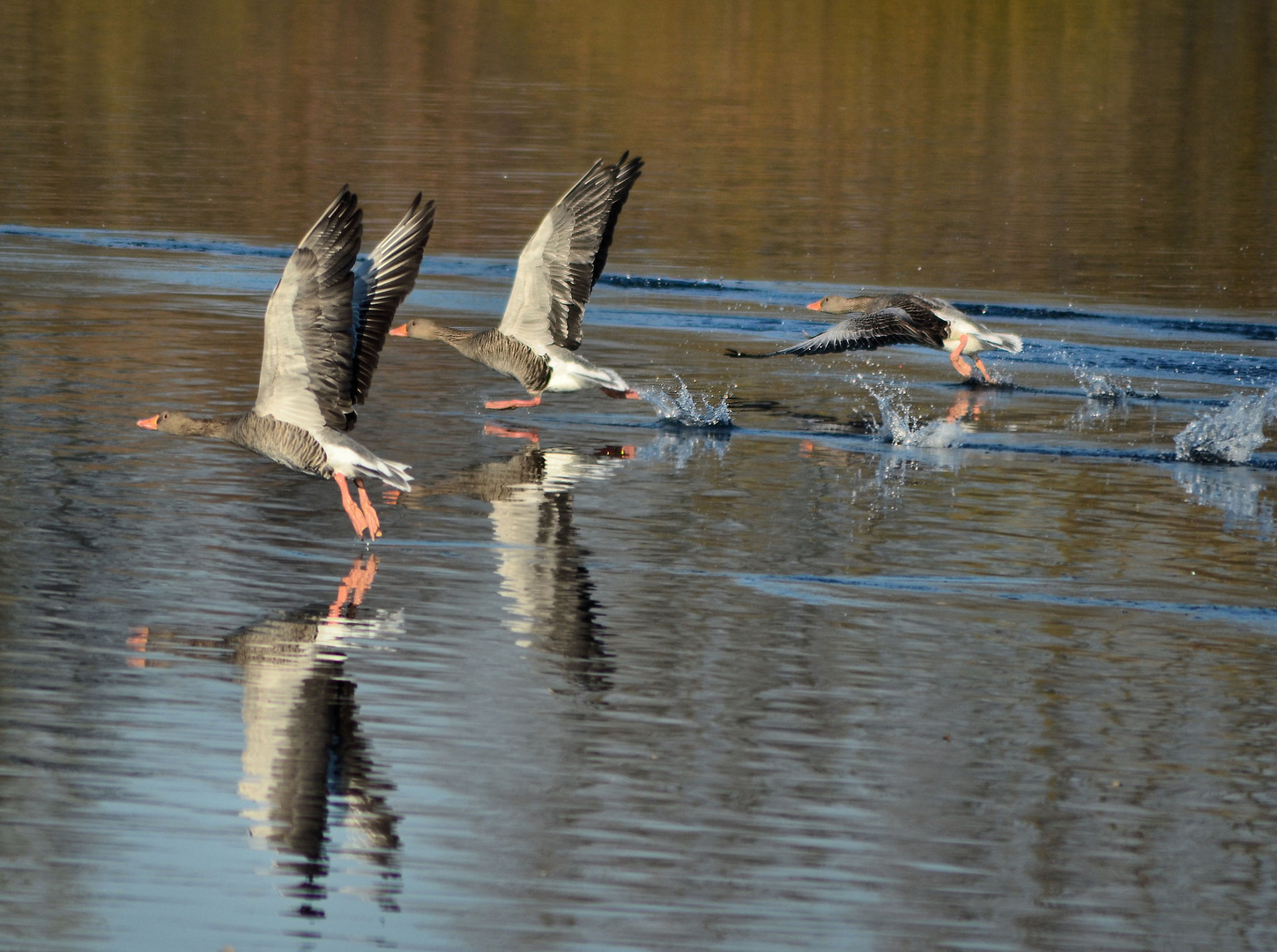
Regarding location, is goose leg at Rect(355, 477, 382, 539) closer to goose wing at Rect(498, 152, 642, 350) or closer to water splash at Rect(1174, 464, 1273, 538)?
goose wing at Rect(498, 152, 642, 350)

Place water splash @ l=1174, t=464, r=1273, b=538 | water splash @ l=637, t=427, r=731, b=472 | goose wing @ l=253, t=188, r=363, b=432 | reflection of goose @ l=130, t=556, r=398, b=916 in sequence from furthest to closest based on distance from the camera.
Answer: water splash @ l=637, t=427, r=731, b=472
water splash @ l=1174, t=464, r=1273, b=538
goose wing @ l=253, t=188, r=363, b=432
reflection of goose @ l=130, t=556, r=398, b=916

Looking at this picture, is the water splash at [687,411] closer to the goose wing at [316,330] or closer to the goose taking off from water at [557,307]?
the goose taking off from water at [557,307]

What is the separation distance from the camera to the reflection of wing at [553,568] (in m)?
9.19

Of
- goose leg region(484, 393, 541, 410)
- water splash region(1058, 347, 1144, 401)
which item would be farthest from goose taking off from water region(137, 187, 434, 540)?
water splash region(1058, 347, 1144, 401)

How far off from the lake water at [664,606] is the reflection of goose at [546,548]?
0.04m

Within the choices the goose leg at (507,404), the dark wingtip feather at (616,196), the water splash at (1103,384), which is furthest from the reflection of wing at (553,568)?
the water splash at (1103,384)

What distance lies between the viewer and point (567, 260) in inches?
571

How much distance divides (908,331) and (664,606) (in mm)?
6524

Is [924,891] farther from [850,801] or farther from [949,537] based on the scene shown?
[949,537]

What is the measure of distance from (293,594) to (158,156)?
72.0 feet

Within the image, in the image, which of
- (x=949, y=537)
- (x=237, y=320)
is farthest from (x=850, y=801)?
(x=237, y=320)

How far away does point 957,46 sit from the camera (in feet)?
192

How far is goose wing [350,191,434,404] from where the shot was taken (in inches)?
451

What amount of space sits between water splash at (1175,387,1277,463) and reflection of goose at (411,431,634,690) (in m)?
4.03
